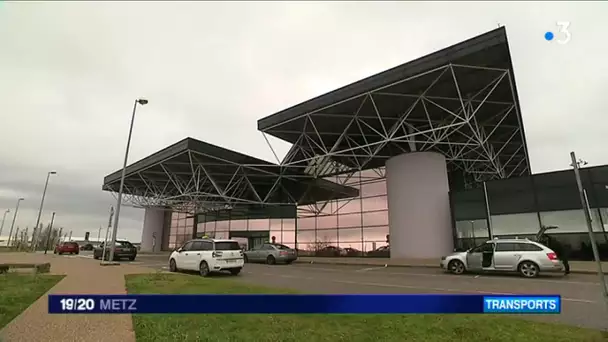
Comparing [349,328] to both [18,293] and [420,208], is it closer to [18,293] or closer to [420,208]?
[18,293]

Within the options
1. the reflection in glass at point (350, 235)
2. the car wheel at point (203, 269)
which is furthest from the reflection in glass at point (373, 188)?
the car wheel at point (203, 269)

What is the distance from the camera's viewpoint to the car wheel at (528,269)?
14484 millimetres

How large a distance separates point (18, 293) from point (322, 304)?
8.39 metres

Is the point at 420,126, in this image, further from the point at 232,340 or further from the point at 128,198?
the point at 128,198

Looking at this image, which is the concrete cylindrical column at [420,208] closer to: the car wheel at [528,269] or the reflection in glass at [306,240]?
the car wheel at [528,269]

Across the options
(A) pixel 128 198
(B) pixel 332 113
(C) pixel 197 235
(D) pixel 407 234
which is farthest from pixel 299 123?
(A) pixel 128 198

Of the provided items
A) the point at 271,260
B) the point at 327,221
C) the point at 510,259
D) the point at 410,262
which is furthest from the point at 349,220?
the point at 510,259

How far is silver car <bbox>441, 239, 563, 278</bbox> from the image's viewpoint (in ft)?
47.0

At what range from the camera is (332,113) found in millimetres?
25672

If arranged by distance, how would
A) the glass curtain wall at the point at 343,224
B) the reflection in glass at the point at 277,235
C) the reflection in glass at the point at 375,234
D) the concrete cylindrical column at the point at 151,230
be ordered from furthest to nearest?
1. the concrete cylindrical column at the point at 151,230
2. the reflection in glass at the point at 277,235
3. the glass curtain wall at the point at 343,224
4. the reflection in glass at the point at 375,234

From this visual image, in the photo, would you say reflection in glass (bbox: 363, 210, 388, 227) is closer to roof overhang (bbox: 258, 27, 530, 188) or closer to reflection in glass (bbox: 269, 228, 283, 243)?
roof overhang (bbox: 258, 27, 530, 188)

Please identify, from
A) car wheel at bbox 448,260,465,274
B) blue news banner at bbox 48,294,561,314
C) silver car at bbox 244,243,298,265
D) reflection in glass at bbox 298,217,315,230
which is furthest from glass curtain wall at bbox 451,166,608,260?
blue news banner at bbox 48,294,561,314

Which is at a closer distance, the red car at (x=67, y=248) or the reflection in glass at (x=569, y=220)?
the reflection in glass at (x=569, y=220)

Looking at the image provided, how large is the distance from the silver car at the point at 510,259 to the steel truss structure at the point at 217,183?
17775 mm
